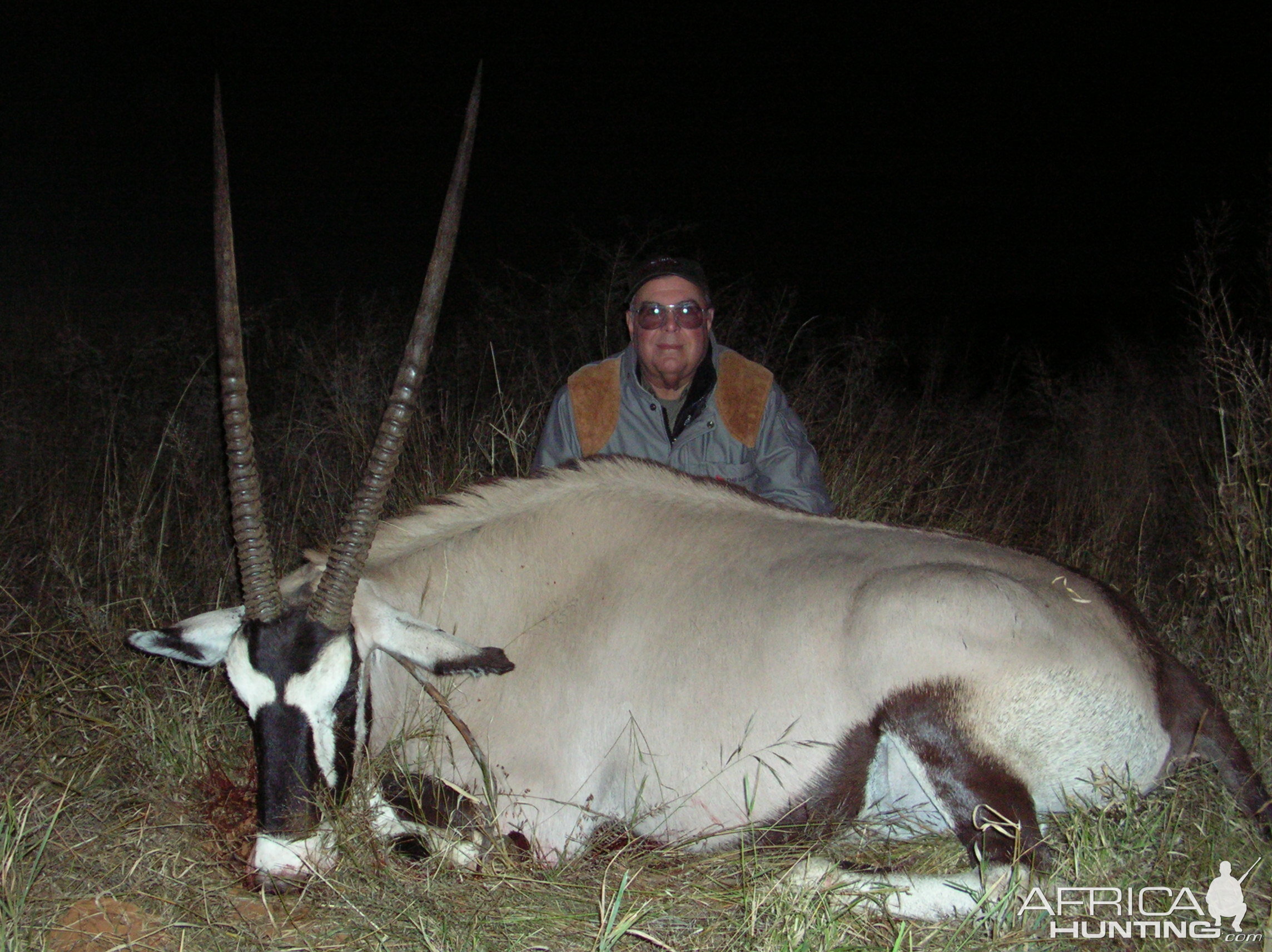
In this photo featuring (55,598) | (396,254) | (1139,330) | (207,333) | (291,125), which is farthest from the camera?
(291,125)

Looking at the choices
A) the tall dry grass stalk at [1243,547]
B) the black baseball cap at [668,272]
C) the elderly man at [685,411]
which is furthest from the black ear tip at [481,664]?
the tall dry grass stalk at [1243,547]

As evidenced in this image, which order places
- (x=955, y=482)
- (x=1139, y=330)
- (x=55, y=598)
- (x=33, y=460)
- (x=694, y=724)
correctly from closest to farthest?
(x=694, y=724) < (x=55, y=598) < (x=33, y=460) < (x=955, y=482) < (x=1139, y=330)

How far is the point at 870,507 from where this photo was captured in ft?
18.9

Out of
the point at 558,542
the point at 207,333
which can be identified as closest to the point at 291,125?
the point at 207,333

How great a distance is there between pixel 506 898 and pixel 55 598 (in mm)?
3058

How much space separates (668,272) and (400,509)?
6.51 feet

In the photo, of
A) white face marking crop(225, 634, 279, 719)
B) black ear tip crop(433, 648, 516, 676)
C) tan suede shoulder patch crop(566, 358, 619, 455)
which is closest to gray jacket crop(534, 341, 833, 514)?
tan suede shoulder patch crop(566, 358, 619, 455)

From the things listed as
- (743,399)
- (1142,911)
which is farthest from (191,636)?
(1142,911)

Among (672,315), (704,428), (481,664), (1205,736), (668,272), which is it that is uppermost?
(668,272)

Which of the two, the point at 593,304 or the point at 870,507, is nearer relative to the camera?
the point at 870,507

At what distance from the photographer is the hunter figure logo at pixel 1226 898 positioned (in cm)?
255

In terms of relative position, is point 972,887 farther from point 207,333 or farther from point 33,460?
point 207,333

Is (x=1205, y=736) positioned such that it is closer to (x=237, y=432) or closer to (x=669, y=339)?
(x=669, y=339)

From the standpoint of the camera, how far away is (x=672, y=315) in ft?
15.0
